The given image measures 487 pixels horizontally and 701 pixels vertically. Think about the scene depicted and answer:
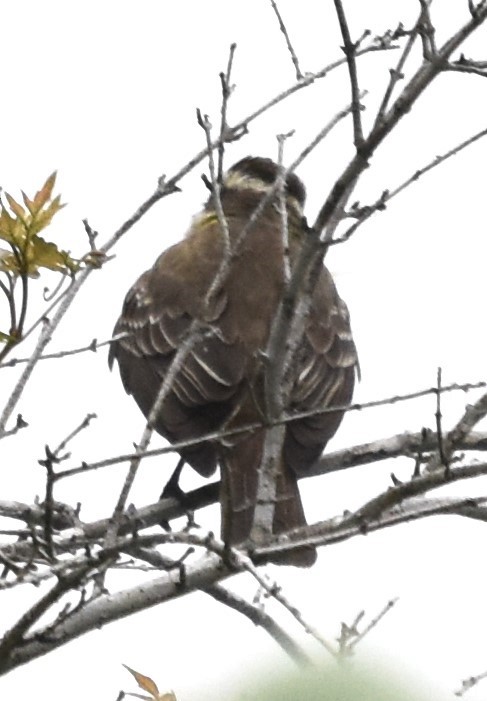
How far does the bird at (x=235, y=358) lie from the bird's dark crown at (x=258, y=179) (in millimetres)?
899

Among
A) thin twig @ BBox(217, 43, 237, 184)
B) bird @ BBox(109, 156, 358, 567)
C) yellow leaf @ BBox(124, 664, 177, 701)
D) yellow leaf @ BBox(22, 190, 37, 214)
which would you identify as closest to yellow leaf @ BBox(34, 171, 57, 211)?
yellow leaf @ BBox(22, 190, 37, 214)

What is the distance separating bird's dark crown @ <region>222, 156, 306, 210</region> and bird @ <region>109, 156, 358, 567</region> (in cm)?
90

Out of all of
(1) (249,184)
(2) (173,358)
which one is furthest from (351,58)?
(1) (249,184)

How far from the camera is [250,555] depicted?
3.32 meters

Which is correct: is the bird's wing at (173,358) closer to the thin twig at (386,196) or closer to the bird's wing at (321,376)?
the bird's wing at (321,376)

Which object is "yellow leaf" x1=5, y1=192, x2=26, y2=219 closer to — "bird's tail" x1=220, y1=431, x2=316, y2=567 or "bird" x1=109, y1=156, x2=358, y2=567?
"bird" x1=109, y1=156, x2=358, y2=567

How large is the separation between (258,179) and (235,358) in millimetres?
2896

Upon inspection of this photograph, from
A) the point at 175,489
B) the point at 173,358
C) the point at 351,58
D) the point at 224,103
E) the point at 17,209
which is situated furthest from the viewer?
the point at 175,489

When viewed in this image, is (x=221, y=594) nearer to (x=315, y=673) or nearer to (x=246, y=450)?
(x=246, y=450)

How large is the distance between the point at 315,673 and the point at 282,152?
11.2 feet

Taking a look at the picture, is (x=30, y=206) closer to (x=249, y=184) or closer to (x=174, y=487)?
(x=174, y=487)

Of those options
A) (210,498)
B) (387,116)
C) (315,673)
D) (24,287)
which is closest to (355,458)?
(210,498)

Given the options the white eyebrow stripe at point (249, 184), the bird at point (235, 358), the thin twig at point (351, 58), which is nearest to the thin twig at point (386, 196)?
the thin twig at point (351, 58)

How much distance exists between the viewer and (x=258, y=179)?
8695mm
